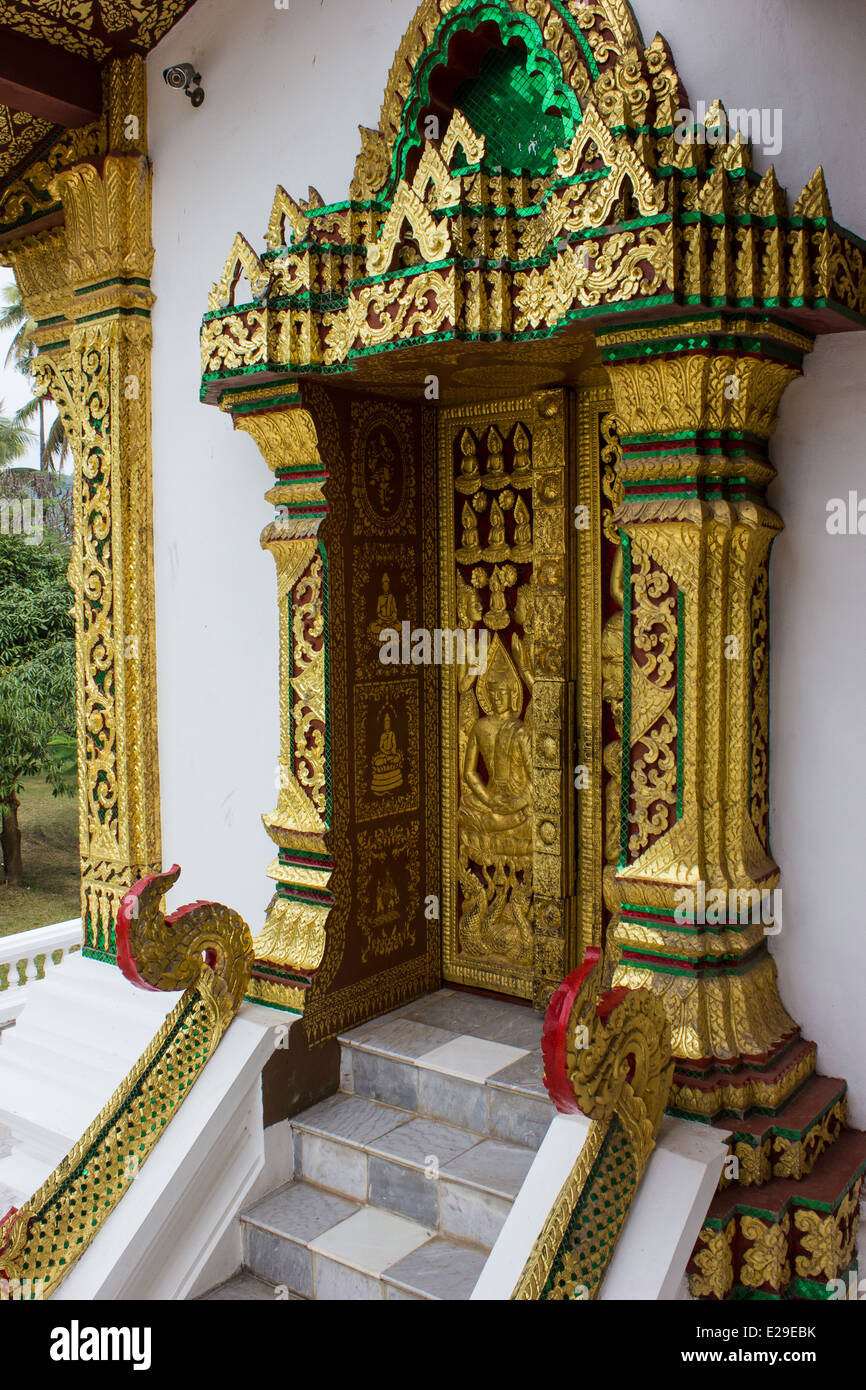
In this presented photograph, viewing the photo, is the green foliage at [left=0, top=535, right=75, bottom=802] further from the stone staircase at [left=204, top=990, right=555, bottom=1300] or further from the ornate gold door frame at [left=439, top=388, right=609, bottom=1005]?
the stone staircase at [left=204, top=990, right=555, bottom=1300]

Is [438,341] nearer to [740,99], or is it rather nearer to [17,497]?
[740,99]

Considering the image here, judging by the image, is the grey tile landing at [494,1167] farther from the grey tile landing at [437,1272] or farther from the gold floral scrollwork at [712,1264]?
the gold floral scrollwork at [712,1264]

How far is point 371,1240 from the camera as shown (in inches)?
113

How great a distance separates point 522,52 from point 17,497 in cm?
1372

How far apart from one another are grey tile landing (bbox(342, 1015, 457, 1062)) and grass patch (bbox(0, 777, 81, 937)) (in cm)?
806

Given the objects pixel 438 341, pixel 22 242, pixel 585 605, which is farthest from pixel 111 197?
pixel 585 605

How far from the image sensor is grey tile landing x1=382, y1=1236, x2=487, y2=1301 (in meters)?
2.65

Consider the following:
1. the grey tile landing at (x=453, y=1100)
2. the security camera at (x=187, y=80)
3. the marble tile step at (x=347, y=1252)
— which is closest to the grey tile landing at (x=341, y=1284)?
the marble tile step at (x=347, y=1252)

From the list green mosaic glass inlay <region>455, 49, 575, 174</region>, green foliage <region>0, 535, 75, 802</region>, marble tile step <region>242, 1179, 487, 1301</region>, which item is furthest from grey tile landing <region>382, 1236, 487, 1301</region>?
green foliage <region>0, 535, 75, 802</region>

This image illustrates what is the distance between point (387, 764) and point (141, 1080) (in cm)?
117

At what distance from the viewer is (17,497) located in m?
15.4

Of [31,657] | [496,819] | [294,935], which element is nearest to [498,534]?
[496,819]

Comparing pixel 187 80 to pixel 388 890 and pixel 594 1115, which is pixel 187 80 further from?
pixel 594 1115

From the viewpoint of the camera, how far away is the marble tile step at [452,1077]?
300cm
